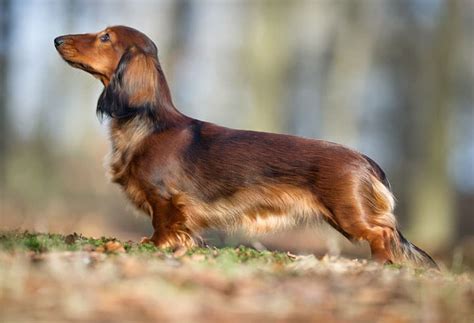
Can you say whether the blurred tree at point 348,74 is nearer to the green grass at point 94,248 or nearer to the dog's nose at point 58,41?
the dog's nose at point 58,41

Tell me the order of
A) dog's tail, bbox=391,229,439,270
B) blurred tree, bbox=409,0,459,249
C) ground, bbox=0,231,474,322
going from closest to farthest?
ground, bbox=0,231,474,322 → dog's tail, bbox=391,229,439,270 → blurred tree, bbox=409,0,459,249

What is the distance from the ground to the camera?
3.34 meters

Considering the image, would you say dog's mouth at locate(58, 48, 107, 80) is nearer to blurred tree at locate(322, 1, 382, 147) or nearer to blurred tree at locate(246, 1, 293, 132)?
blurred tree at locate(246, 1, 293, 132)

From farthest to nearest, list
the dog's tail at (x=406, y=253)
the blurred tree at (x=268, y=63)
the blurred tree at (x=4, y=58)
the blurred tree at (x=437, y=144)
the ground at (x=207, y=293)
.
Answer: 1. the blurred tree at (x=4, y=58)
2. the blurred tree at (x=437, y=144)
3. the blurred tree at (x=268, y=63)
4. the dog's tail at (x=406, y=253)
5. the ground at (x=207, y=293)

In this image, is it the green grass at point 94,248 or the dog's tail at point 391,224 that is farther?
the dog's tail at point 391,224

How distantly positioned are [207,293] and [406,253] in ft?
9.80

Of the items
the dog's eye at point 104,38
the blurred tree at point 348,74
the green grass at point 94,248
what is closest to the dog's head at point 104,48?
the dog's eye at point 104,38

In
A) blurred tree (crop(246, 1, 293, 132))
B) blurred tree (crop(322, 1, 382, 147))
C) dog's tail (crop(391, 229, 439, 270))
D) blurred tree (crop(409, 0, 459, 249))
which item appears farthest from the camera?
blurred tree (crop(322, 1, 382, 147))

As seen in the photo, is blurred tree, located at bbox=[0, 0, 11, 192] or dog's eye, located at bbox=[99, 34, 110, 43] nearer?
dog's eye, located at bbox=[99, 34, 110, 43]

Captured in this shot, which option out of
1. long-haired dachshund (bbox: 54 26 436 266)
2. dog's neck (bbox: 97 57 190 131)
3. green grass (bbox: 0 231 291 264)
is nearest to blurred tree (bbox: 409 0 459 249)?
long-haired dachshund (bbox: 54 26 436 266)

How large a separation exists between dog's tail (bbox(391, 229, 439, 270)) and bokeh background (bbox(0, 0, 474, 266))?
53 centimetres

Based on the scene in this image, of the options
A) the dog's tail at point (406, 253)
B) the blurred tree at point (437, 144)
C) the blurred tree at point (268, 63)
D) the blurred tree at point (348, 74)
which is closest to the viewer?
the dog's tail at point (406, 253)

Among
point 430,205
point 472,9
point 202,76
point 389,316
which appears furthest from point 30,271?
point 202,76

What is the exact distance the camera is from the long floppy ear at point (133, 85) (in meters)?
6.43
